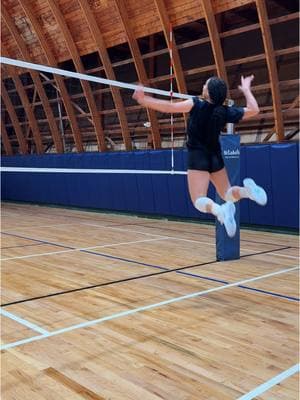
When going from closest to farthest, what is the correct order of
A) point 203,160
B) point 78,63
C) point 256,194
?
point 256,194, point 203,160, point 78,63

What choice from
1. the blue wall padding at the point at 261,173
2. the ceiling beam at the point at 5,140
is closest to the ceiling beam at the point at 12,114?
the ceiling beam at the point at 5,140

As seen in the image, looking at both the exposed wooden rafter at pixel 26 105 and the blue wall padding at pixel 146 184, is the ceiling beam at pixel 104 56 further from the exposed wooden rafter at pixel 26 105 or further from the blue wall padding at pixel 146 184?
the exposed wooden rafter at pixel 26 105

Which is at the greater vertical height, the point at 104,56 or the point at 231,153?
the point at 104,56

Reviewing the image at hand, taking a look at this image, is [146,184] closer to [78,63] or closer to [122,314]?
[78,63]

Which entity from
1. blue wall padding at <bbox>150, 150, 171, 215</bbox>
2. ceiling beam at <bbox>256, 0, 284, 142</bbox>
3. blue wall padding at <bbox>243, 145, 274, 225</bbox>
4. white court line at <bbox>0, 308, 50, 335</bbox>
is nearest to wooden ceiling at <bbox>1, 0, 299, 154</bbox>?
ceiling beam at <bbox>256, 0, 284, 142</bbox>

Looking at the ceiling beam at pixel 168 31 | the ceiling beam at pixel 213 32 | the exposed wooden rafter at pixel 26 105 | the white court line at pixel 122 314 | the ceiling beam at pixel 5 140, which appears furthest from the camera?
the ceiling beam at pixel 5 140

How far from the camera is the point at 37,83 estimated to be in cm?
1182

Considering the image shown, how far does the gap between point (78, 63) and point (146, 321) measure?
8.60 m

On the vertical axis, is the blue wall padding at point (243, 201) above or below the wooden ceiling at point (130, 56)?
below

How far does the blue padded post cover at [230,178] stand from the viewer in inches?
209

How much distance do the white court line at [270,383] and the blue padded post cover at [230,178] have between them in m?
2.97

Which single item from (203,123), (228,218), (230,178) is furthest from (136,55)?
(228,218)

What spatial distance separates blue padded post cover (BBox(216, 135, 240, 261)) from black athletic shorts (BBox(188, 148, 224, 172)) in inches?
95.5

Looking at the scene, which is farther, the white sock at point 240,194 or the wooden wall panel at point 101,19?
the wooden wall panel at point 101,19
